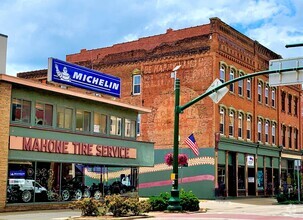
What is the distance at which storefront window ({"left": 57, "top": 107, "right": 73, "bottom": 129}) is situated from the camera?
28.8 meters

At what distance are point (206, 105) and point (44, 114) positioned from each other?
688 inches

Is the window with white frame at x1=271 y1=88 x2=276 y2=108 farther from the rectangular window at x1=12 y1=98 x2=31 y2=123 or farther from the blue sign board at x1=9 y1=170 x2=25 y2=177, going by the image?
the blue sign board at x1=9 y1=170 x2=25 y2=177

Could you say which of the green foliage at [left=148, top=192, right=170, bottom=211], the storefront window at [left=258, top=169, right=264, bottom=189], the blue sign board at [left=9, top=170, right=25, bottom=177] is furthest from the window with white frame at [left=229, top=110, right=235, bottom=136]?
the blue sign board at [left=9, top=170, right=25, bottom=177]

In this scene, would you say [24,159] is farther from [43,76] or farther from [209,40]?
[43,76]

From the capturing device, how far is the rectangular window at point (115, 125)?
33.0 metres

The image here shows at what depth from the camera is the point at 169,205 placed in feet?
86.4

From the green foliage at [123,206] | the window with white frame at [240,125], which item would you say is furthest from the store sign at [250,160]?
the green foliage at [123,206]

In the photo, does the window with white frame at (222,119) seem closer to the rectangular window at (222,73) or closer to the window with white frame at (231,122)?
the window with white frame at (231,122)

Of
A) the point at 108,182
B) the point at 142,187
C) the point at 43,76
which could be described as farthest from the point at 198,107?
the point at 43,76

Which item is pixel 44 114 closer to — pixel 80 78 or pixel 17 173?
pixel 17 173

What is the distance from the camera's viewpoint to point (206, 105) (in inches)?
1658

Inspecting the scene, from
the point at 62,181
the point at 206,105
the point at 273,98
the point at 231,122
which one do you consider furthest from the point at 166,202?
the point at 273,98

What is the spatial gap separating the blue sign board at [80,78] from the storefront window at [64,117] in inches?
65.0

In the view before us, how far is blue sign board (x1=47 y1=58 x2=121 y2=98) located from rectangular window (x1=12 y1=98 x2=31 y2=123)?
2662 mm
